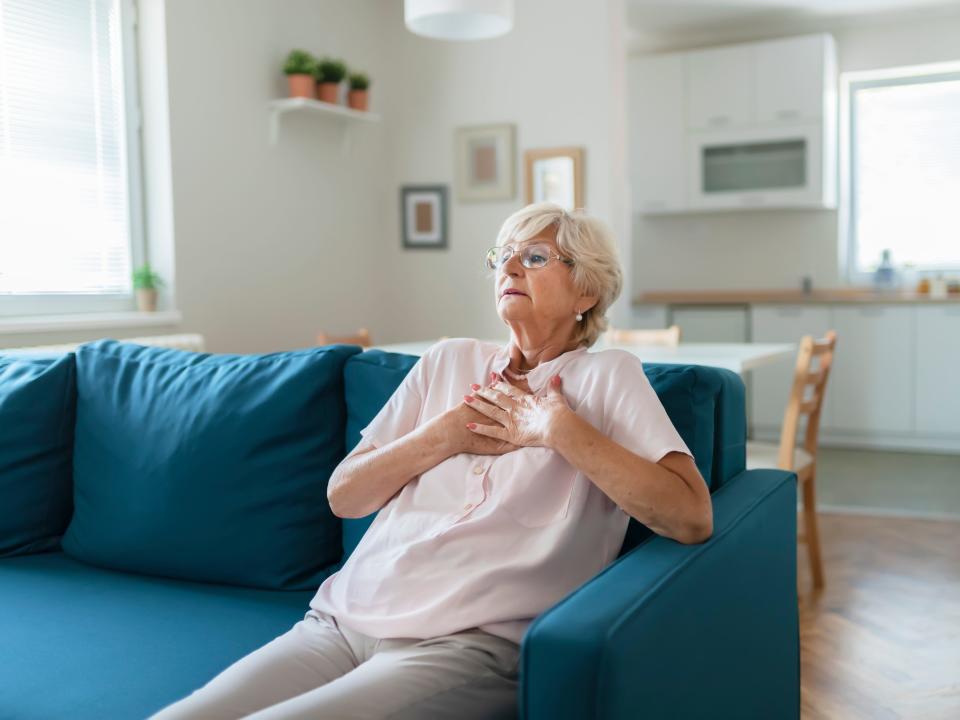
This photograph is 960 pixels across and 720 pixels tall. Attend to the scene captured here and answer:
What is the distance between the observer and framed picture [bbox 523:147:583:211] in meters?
5.19

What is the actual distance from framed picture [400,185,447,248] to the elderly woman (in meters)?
4.04

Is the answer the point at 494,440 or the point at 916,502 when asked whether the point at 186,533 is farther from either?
the point at 916,502

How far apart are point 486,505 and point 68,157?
3.13 meters

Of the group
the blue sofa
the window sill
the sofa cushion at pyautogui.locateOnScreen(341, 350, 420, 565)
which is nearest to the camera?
the blue sofa

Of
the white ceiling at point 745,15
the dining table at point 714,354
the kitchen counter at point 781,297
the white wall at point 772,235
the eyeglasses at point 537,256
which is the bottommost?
the dining table at point 714,354

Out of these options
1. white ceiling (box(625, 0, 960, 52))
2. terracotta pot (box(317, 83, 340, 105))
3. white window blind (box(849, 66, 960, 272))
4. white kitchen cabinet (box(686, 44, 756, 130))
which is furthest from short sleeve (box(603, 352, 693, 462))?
white window blind (box(849, 66, 960, 272))

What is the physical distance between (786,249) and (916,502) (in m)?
2.56

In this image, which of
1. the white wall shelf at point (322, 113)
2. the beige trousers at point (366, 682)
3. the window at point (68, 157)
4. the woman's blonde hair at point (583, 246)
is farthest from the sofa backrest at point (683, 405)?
the white wall shelf at point (322, 113)

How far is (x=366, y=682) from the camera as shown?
1.19 metres

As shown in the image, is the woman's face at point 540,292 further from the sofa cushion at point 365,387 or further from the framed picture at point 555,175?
the framed picture at point 555,175

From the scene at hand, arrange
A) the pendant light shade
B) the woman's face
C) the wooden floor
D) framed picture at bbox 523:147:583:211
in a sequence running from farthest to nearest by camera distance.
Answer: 1. framed picture at bbox 523:147:583:211
2. the pendant light shade
3. the wooden floor
4. the woman's face

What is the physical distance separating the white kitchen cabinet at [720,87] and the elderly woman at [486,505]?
5088 mm

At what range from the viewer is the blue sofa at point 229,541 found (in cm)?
126

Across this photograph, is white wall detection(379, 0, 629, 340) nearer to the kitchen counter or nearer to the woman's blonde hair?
the kitchen counter
